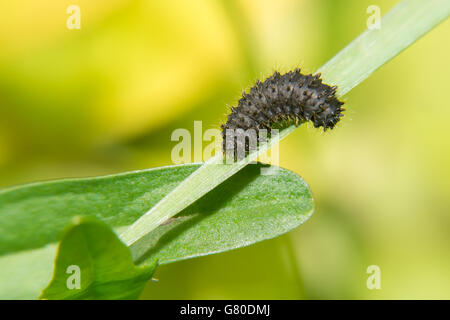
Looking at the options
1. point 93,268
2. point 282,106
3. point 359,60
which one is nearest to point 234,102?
point 282,106

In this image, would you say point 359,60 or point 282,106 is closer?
point 359,60

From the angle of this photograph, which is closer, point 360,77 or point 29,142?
point 360,77

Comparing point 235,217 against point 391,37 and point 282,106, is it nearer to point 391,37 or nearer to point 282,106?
point 282,106

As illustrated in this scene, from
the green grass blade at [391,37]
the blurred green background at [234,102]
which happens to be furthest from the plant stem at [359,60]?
the blurred green background at [234,102]

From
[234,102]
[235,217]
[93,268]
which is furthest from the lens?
[234,102]
